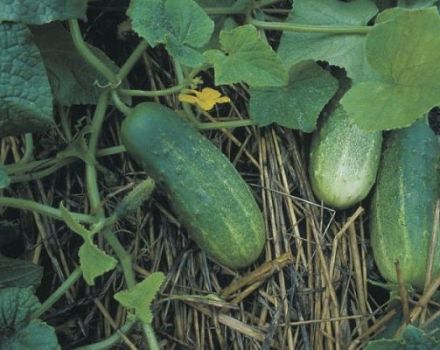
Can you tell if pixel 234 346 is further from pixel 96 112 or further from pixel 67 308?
pixel 96 112

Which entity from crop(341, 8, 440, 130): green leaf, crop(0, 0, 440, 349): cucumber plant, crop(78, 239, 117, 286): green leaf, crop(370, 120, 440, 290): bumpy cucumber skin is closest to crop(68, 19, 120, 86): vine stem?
crop(0, 0, 440, 349): cucumber plant

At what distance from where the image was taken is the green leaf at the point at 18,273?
6.48 feet

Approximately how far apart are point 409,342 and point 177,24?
33.8 inches

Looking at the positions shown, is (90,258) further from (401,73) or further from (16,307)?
(401,73)

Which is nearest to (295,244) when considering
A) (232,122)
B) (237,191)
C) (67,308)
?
(237,191)

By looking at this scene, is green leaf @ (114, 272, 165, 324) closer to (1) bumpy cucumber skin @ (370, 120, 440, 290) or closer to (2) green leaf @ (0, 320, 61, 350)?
(2) green leaf @ (0, 320, 61, 350)

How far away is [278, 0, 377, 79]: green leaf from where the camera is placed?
2111 millimetres

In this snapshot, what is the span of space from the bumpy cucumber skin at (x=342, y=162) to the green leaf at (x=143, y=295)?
1.75ft

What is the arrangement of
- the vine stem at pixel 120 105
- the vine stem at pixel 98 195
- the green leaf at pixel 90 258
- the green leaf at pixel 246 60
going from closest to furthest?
1. the green leaf at pixel 90 258
2. the green leaf at pixel 246 60
3. the vine stem at pixel 98 195
4. the vine stem at pixel 120 105

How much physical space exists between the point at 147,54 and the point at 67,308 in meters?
0.71

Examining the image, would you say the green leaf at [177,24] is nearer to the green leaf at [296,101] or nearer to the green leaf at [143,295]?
the green leaf at [296,101]

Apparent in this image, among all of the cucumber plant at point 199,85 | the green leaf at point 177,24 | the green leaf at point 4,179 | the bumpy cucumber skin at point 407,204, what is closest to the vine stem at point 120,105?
the cucumber plant at point 199,85

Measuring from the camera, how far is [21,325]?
5.95ft

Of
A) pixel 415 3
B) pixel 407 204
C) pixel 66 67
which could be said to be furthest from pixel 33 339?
pixel 415 3
